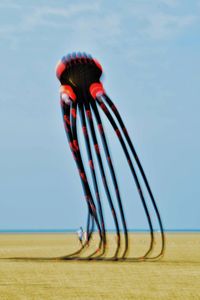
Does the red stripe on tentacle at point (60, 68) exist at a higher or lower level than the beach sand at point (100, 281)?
higher

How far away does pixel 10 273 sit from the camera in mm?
27828

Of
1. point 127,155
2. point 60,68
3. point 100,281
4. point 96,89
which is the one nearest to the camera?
point 100,281

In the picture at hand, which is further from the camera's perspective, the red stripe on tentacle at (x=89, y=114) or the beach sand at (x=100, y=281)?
the red stripe on tentacle at (x=89, y=114)

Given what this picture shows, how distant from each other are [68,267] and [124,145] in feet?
18.1

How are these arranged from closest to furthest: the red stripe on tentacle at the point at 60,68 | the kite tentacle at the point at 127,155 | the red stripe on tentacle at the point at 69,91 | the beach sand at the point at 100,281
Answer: the beach sand at the point at 100,281 → the kite tentacle at the point at 127,155 → the red stripe on tentacle at the point at 60,68 → the red stripe on tentacle at the point at 69,91

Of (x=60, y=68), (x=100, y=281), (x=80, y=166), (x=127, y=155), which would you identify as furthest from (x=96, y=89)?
(x=100, y=281)

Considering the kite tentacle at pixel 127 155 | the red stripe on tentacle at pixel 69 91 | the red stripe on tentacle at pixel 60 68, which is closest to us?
the kite tentacle at pixel 127 155

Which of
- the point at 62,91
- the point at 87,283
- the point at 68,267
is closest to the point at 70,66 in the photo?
the point at 62,91

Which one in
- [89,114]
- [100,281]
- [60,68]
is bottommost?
[100,281]

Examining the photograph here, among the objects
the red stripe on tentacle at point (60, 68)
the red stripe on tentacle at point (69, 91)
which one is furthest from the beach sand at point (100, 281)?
the red stripe on tentacle at point (60, 68)

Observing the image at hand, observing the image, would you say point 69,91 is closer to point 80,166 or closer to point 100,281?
point 80,166

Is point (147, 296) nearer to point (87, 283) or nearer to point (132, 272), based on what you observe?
point (87, 283)

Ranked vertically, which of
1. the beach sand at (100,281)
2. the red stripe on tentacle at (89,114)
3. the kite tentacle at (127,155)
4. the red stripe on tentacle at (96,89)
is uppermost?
the red stripe on tentacle at (96,89)

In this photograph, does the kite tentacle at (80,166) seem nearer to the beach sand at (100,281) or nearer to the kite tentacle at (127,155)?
the kite tentacle at (127,155)
